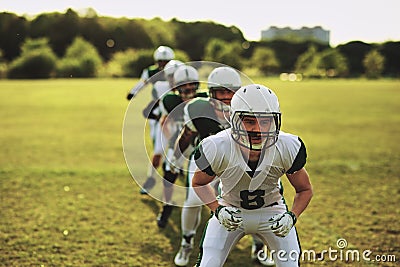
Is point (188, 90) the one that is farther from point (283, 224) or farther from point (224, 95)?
point (283, 224)

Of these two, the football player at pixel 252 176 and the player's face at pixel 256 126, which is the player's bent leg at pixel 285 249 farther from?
the player's face at pixel 256 126

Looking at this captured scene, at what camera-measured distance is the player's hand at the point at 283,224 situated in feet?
9.23

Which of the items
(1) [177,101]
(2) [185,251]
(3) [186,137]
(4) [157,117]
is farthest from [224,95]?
(4) [157,117]

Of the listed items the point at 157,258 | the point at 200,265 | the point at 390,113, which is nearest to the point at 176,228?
the point at 157,258

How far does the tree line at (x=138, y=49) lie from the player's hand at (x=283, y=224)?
53042 mm

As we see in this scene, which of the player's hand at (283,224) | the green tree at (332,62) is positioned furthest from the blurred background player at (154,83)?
the green tree at (332,62)

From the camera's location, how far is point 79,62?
58375 millimetres

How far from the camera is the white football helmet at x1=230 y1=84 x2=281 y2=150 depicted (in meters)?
2.78

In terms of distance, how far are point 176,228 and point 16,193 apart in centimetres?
252

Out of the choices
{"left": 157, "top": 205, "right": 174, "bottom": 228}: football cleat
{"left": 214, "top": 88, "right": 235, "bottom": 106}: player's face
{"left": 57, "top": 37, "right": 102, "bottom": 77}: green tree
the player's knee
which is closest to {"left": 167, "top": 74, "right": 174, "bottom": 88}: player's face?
the player's knee

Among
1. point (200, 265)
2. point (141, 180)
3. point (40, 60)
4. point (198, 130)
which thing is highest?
point (198, 130)

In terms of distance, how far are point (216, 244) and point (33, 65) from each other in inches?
2113

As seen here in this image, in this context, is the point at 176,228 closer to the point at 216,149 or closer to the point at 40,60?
the point at 216,149

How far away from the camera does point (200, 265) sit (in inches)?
115
